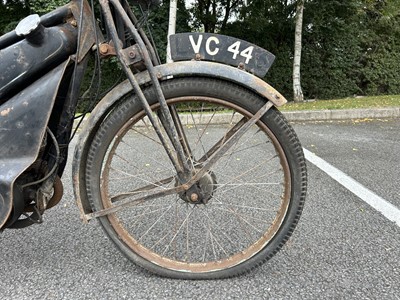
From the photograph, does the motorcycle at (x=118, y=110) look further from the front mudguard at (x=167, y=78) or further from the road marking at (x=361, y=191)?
the road marking at (x=361, y=191)

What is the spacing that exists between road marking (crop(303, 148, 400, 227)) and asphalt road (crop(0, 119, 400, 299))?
0.06 meters

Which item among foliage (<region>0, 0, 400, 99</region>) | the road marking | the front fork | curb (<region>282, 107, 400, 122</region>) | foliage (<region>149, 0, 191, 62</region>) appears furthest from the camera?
foliage (<region>0, 0, 400, 99</region>)

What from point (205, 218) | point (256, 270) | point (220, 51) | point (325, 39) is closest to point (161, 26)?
point (325, 39)

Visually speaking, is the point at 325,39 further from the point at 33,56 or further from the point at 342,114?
the point at 33,56

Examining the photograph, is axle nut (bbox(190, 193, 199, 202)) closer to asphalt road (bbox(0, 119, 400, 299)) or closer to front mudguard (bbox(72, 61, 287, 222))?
asphalt road (bbox(0, 119, 400, 299))

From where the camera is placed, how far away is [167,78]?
1.79 metres

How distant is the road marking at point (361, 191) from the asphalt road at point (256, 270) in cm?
6

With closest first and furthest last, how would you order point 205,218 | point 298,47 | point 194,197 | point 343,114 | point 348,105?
point 194,197 → point 205,218 → point 343,114 → point 348,105 → point 298,47

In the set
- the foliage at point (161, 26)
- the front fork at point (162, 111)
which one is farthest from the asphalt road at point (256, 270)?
the foliage at point (161, 26)

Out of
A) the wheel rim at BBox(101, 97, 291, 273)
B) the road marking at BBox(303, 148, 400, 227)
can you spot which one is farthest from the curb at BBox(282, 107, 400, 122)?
the wheel rim at BBox(101, 97, 291, 273)

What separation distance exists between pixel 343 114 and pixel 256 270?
606 cm

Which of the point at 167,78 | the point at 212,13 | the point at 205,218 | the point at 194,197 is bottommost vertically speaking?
the point at 212,13

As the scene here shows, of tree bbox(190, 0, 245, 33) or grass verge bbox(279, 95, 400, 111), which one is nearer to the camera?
grass verge bbox(279, 95, 400, 111)

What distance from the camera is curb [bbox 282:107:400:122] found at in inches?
291
